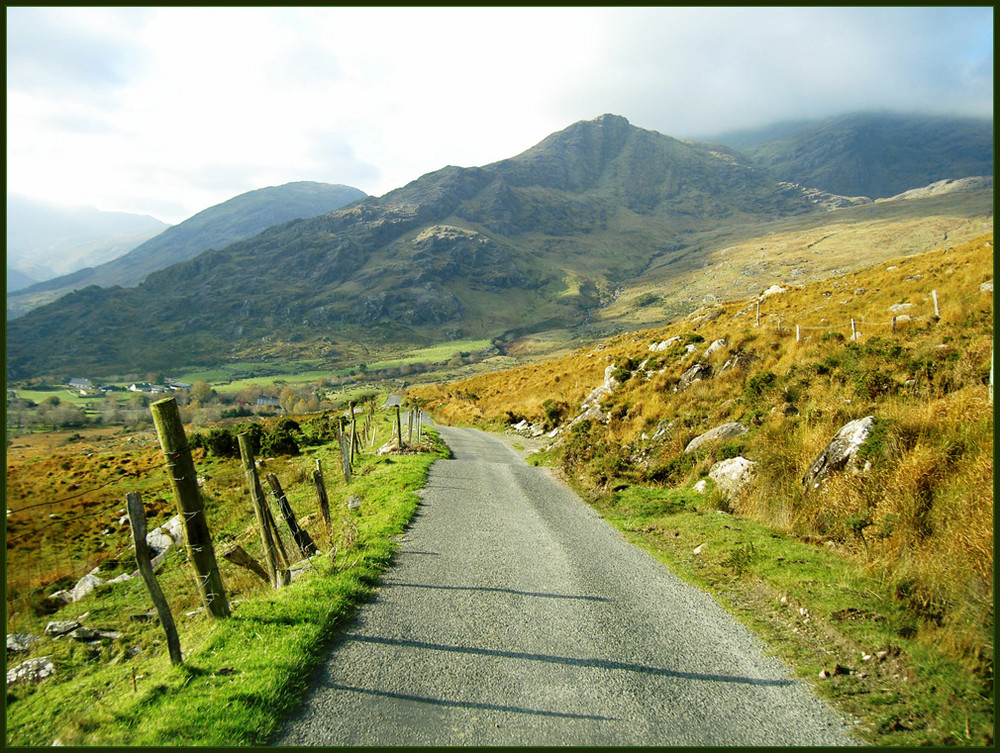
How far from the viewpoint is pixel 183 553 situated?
15047mm

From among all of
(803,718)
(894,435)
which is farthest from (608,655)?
(894,435)

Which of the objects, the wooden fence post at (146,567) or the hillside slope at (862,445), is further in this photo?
the hillside slope at (862,445)

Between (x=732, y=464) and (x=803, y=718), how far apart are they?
28.1ft

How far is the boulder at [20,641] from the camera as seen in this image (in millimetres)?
8742

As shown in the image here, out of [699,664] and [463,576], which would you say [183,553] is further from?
[699,664]

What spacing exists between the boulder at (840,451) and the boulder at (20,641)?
52.3 feet

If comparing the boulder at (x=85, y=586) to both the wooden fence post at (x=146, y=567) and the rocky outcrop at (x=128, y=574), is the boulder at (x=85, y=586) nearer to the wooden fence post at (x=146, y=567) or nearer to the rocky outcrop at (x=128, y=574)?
the rocky outcrop at (x=128, y=574)

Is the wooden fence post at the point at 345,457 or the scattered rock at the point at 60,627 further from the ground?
the wooden fence post at the point at 345,457

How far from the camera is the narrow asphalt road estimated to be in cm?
479

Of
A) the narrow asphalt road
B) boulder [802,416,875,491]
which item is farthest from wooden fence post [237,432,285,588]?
boulder [802,416,875,491]

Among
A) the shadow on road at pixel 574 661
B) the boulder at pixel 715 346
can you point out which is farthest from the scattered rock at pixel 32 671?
the boulder at pixel 715 346

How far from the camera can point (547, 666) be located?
590cm

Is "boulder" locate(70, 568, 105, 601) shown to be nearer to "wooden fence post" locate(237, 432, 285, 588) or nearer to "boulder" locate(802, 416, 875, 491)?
"wooden fence post" locate(237, 432, 285, 588)

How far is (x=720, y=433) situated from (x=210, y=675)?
13916 mm
